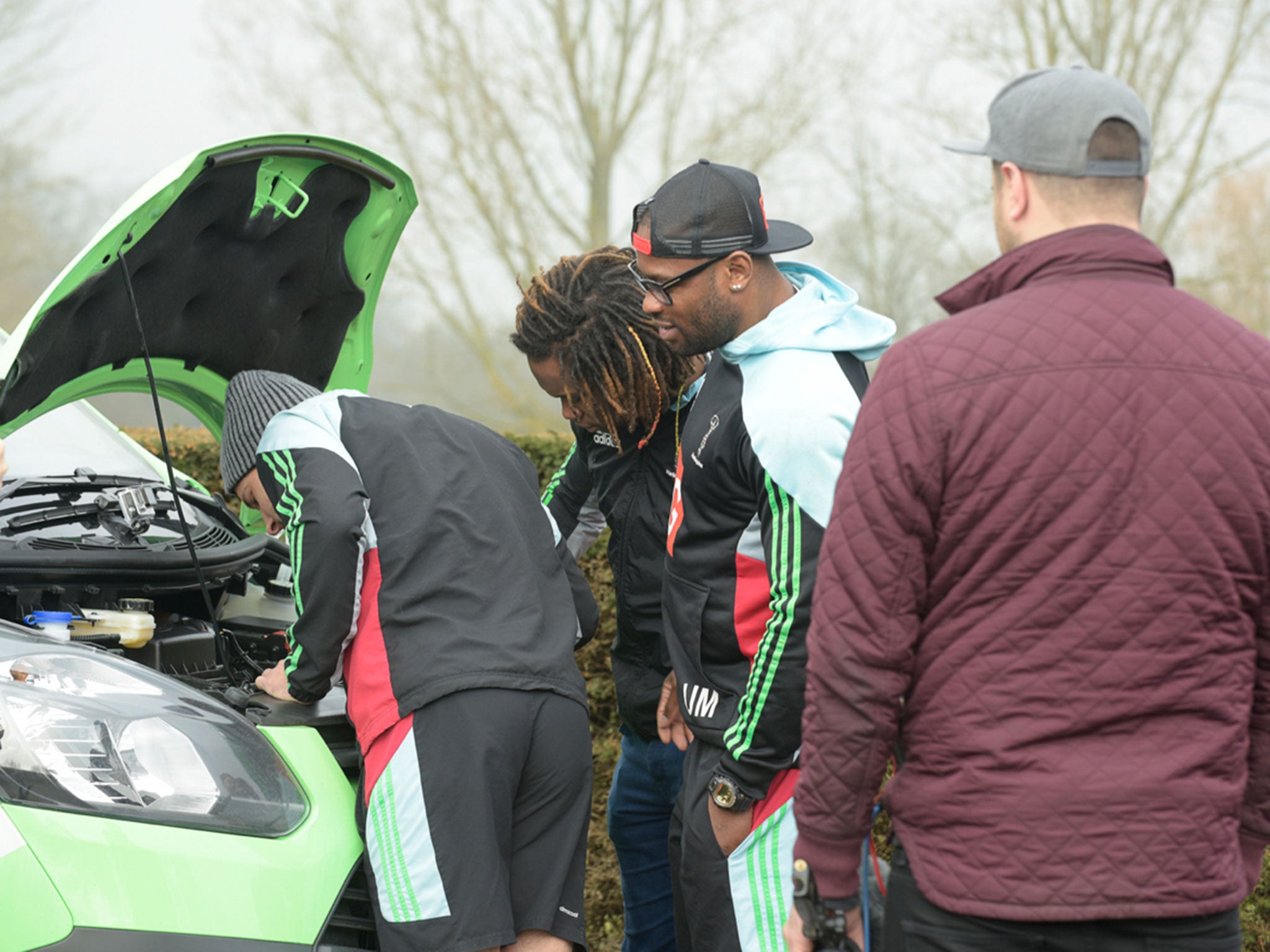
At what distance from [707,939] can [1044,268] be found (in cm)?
147

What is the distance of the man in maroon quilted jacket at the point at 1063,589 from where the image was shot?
5.16 feet

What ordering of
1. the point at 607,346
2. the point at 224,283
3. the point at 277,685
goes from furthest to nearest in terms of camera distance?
the point at 224,283 → the point at 607,346 → the point at 277,685

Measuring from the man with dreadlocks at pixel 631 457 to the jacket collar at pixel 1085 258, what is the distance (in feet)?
3.80

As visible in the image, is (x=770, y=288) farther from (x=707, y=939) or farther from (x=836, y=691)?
(x=707, y=939)

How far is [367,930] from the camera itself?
2217 millimetres

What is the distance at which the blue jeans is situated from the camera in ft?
9.68

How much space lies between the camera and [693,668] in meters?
2.38

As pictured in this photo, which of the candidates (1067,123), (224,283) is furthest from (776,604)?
(224,283)

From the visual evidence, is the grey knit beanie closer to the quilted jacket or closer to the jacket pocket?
the jacket pocket

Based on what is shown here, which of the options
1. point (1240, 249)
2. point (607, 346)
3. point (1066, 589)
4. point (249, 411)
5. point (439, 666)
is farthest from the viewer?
point (1240, 249)

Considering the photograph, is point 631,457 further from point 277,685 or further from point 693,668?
point 277,685

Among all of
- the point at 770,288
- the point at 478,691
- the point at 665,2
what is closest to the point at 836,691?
the point at 478,691

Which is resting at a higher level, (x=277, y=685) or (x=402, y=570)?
(x=402, y=570)

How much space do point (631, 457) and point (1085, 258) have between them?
1.45 metres
